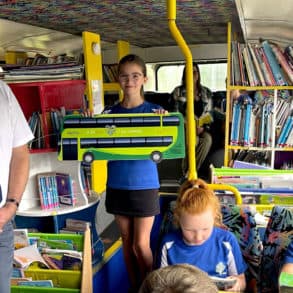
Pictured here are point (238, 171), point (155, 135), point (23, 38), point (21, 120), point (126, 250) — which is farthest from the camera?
point (23, 38)

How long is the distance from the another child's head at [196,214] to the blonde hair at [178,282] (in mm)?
712

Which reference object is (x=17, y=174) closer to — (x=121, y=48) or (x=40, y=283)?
(x=40, y=283)

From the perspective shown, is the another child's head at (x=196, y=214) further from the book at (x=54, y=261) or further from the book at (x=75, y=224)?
the book at (x=75, y=224)

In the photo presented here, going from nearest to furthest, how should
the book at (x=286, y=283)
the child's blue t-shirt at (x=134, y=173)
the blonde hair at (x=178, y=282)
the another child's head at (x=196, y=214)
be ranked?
the blonde hair at (x=178, y=282)
the book at (x=286, y=283)
the another child's head at (x=196, y=214)
the child's blue t-shirt at (x=134, y=173)

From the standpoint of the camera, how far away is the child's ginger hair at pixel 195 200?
183 cm

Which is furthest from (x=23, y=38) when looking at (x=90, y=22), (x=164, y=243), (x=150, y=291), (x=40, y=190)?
(x=150, y=291)

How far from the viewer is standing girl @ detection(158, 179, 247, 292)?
1.83 m

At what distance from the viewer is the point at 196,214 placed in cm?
182

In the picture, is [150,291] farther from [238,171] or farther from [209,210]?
[238,171]

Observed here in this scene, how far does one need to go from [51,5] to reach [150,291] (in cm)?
247

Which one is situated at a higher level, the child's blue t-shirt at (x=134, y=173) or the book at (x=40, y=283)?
the child's blue t-shirt at (x=134, y=173)

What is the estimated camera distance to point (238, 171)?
2984 millimetres

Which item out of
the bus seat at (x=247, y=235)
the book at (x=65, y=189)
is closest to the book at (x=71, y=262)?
the book at (x=65, y=189)

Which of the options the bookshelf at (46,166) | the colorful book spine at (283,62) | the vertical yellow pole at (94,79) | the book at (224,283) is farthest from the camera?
the vertical yellow pole at (94,79)
